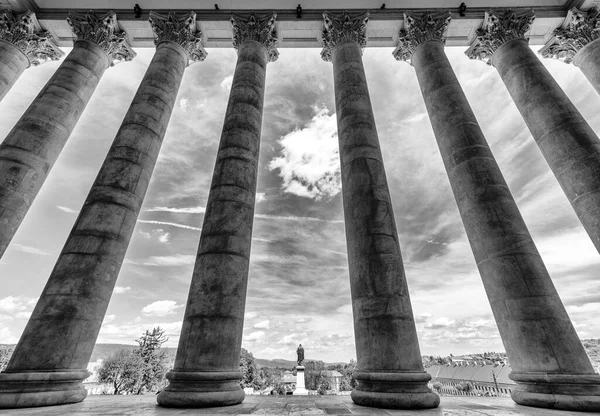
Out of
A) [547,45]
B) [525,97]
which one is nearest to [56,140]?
[525,97]

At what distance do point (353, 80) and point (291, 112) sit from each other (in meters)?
80.4

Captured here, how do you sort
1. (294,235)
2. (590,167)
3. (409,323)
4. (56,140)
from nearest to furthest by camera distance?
(409,323) → (590,167) → (56,140) → (294,235)

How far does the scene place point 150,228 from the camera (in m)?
136

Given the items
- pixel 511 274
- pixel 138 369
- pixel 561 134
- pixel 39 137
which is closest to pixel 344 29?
pixel 561 134

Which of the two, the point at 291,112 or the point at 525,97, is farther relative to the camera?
the point at 291,112

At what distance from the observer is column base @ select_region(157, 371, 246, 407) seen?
1436 centimetres

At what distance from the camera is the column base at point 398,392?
47.3ft

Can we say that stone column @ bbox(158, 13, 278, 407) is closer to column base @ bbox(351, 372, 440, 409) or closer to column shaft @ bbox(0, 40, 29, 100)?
column base @ bbox(351, 372, 440, 409)

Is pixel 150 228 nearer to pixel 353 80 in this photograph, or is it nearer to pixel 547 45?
pixel 353 80

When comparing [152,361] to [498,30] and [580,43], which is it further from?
[580,43]

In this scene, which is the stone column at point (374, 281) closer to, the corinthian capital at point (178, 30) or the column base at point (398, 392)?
the column base at point (398, 392)

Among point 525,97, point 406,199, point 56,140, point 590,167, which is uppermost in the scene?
point 406,199

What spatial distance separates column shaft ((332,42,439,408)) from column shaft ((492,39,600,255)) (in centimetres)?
1417

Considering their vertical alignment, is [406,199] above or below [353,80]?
above
